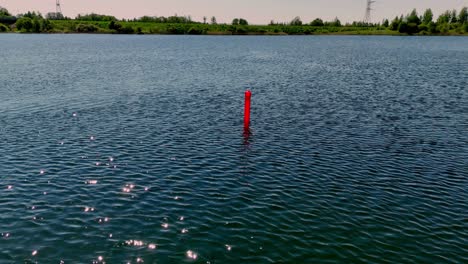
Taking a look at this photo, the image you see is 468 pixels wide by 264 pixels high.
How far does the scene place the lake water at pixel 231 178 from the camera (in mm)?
22734

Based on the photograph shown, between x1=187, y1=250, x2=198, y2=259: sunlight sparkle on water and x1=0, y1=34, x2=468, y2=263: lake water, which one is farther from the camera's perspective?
x1=0, y1=34, x2=468, y2=263: lake water

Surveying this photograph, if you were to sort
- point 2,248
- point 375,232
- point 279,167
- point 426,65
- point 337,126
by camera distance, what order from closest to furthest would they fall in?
point 2,248
point 375,232
point 279,167
point 337,126
point 426,65

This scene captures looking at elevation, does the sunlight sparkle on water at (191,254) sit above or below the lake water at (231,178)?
below

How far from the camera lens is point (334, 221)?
84.3 ft

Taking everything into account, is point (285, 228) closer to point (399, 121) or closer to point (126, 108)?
point (399, 121)

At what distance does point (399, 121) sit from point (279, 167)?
2490 cm

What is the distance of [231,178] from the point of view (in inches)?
1289

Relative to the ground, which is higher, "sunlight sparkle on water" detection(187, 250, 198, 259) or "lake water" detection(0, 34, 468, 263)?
"lake water" detection(0, 34, 468, 263)

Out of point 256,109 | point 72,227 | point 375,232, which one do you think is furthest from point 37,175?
point 256,109

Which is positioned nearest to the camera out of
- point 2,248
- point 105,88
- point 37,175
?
point 2,248

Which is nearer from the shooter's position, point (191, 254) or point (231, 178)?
point (191, 254)

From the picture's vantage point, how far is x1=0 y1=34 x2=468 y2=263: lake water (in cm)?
2273

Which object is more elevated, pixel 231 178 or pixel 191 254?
pixel 231 178

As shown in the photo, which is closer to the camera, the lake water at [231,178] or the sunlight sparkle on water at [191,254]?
the sunlight sparkle on water at [191,254]
